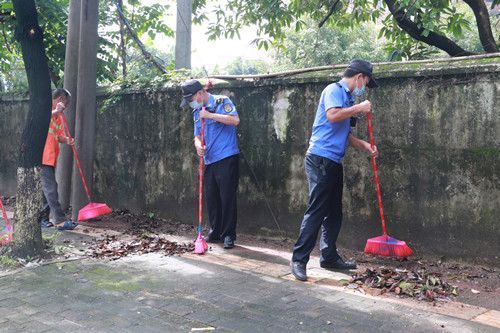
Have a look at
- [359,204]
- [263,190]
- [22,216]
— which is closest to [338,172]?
[359,204]

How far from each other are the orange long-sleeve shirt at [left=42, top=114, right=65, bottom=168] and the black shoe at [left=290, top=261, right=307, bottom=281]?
4.20 metres

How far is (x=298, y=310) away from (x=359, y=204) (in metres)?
2.10

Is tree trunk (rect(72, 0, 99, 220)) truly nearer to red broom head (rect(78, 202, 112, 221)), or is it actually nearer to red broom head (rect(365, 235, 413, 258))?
red broom head (rect(78, 202, 112, 221))

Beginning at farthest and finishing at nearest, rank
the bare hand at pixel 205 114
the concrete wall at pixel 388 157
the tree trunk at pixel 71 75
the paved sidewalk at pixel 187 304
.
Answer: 1. the tree trunk at pixel 71 75
2. the bare hand at pixel 205 114
3. the concrete wall at pixel 388 157
4. the paved sidewalk at pixel 187 304

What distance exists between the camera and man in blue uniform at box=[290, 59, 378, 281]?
4.74m

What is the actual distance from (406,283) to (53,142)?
5.25 meters

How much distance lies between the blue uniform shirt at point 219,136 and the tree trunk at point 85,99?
2.41m

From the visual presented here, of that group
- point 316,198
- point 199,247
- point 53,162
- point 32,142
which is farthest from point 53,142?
point 316,198

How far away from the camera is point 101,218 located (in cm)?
785

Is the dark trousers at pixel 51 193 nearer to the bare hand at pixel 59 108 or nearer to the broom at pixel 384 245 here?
the bare hand at pixel 59 108

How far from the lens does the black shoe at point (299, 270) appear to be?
15.3 feet

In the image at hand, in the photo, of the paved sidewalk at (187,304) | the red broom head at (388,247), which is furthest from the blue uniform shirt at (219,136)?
the red broom head at (388,247)

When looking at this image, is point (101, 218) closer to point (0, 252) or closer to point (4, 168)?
point (0, 252)

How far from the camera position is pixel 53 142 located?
24.3ft
